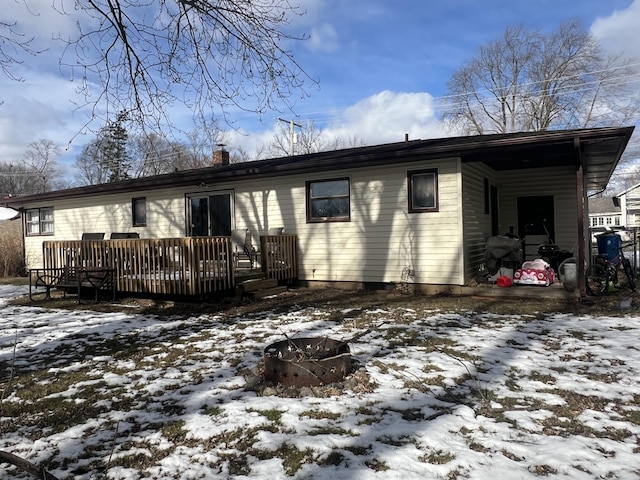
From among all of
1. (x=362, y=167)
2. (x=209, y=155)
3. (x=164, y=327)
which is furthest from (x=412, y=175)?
(x=209, y=155)

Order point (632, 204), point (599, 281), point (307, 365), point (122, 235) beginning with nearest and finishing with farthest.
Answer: point (307, 365), point (599, 281), point (122, 235), point (632, 204)

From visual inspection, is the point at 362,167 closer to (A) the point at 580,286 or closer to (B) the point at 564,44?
(A) the point at 580,286

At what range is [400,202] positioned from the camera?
30.4 ft

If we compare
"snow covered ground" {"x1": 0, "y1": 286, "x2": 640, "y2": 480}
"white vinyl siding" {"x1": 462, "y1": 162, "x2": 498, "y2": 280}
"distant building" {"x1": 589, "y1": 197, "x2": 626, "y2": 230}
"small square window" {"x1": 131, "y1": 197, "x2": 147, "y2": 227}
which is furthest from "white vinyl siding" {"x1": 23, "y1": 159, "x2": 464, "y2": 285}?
"distant building" {"x1": 589, "y1": 197, "x2": 626, "y2": 230}

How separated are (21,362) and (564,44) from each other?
Result: 34.3 meters

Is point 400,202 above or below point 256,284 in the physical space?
above

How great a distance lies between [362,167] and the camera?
965 cm

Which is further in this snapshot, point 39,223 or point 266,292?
point 39,223

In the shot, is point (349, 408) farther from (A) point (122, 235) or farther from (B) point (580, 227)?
(A) point (122, 235)

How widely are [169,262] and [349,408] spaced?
18.8 ft

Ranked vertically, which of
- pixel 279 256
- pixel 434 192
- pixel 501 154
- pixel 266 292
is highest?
pixel 501 154

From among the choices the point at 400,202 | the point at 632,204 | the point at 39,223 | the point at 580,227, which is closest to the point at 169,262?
the point at 400,202

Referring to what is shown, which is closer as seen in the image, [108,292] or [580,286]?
[580,286]

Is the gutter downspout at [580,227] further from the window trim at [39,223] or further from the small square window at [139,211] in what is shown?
the window trim at [39,223]
